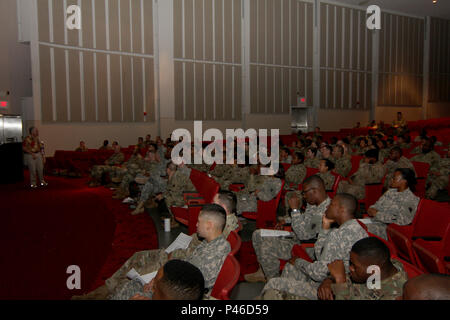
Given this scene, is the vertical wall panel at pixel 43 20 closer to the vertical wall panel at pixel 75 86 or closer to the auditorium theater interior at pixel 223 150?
the auditorium theater interior at pixel 223 150

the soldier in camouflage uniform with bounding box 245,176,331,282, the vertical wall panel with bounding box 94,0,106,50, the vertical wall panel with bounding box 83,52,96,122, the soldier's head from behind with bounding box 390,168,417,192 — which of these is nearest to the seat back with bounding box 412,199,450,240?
the soldier's head from behind with bounding box 390,168,417,192

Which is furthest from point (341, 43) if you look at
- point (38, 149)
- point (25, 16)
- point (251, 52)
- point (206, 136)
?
point (38, 149)

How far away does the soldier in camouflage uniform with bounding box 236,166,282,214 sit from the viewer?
15.9 ft

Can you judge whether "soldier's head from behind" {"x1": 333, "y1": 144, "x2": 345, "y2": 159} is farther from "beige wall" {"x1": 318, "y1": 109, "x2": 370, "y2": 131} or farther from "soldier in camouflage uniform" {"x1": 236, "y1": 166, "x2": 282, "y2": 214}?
"beige wall" {"x1": 318, "y1": 109, "x2": 370, "y2": 131}

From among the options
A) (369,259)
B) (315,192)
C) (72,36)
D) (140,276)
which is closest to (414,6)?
(72,36)

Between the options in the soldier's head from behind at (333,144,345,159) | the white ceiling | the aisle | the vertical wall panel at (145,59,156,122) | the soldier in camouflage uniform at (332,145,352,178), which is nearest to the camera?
the aisle

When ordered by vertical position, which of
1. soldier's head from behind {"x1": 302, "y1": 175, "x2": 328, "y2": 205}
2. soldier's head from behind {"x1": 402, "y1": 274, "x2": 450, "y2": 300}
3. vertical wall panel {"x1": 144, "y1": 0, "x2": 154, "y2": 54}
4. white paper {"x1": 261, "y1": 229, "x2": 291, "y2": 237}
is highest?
vertical wall panel {"x1": 144, "y1": 0, "x2": 154, "y2": 54}

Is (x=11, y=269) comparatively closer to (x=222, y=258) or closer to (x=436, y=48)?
(x=222, y=258)

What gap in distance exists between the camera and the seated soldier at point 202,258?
98.7 inches

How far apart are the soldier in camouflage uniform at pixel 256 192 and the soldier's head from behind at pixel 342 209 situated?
6.48ft

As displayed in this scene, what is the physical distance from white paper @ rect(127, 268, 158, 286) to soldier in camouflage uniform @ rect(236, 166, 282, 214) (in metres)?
2.27

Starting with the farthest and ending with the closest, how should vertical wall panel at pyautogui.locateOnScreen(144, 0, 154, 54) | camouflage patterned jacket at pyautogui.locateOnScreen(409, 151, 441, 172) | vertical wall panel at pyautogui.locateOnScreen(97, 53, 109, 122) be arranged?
vertical wall panel at pyautogui.locateOnScreen(144, 0, 154, 54) < vertical wall panel at pyautogui.locateOnScreen(97, 53, 109, 122) < camouflage patterned jacket at pyautogui.locateOnScreen(409, 151, 441, 172)

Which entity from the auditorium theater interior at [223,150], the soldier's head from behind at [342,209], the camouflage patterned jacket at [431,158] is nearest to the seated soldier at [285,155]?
the auditorium theater interior at [223,150]

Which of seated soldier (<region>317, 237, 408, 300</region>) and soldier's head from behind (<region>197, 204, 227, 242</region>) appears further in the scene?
soldier's head from behind (<region>197, 204, 227, 242</region>)
